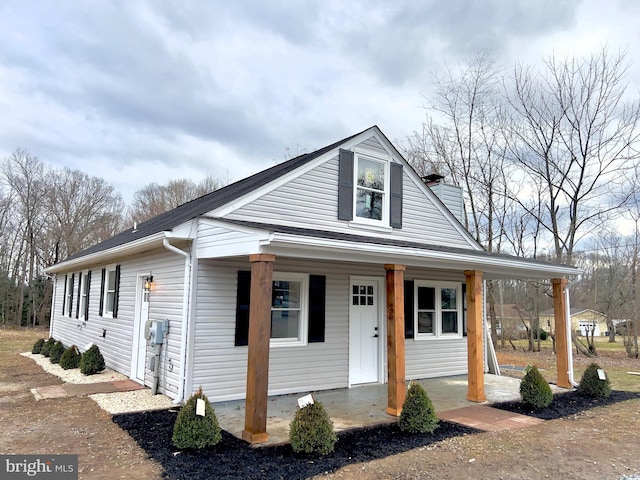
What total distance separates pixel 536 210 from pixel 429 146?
Result: 5.05m

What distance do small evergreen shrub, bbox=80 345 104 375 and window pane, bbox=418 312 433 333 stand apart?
6.72m

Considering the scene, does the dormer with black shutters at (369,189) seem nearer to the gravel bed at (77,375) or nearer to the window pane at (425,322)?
the window pane at (425,322)

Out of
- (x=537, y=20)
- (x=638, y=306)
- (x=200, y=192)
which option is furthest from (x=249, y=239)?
(x=200, y=192)

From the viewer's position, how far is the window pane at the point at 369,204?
27.4 ft

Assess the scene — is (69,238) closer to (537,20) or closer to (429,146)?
(429,146)

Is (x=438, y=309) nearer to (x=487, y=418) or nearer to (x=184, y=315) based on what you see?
(x=487, y=418)

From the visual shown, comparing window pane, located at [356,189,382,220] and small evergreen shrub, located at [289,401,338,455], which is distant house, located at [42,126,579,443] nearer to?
window pane, located at [356,189,382,220]

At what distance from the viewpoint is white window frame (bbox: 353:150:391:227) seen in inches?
325

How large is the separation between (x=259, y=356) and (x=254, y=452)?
0.96m

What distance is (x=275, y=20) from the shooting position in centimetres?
949

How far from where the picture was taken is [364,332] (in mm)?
8195

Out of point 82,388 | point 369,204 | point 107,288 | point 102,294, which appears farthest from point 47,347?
point 369,204

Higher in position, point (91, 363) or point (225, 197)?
point (225, 197)

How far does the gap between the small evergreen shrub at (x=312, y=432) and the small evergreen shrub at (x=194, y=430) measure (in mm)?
858
